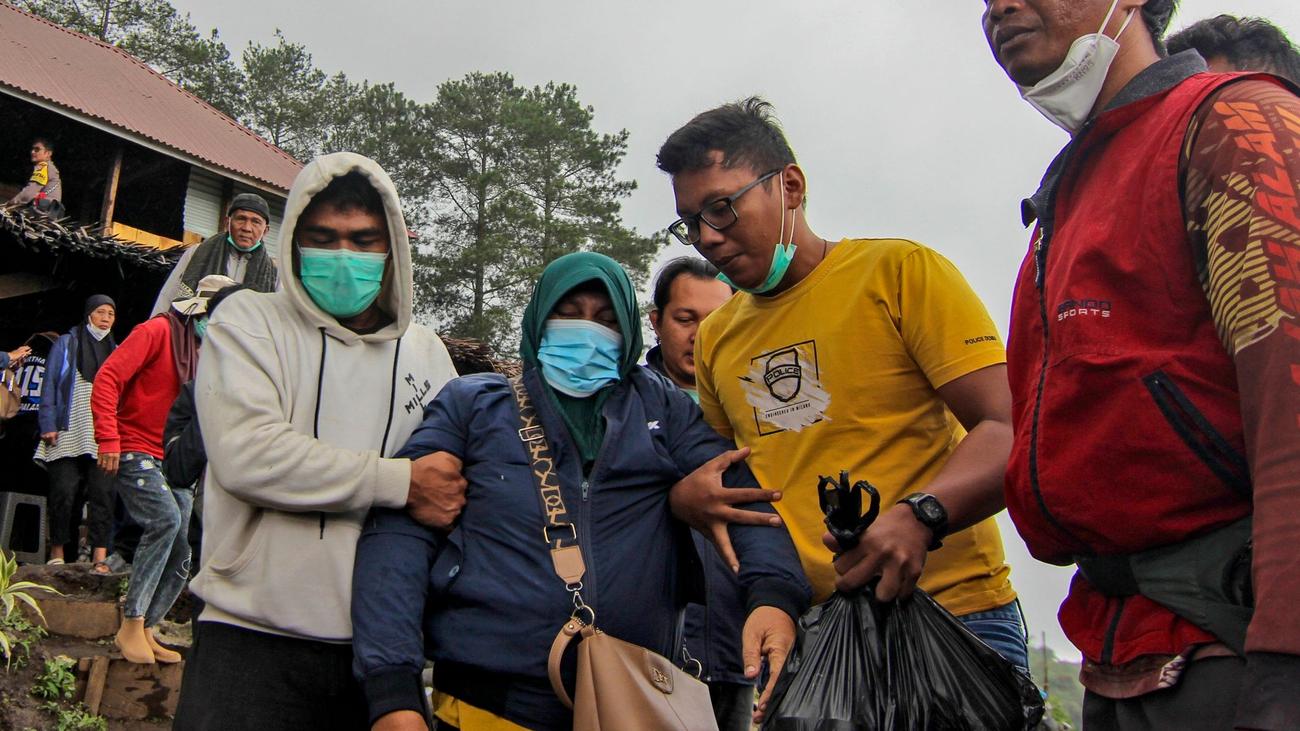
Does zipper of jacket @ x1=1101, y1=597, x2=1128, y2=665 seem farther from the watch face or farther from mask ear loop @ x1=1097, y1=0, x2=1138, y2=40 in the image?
mask ear loop @ x1=1097, y1=0, x2=1138, y2=40

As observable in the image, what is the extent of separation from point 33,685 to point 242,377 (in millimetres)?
4599

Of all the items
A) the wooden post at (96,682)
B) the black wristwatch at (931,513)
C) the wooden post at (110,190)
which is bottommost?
the wooden post at (96,682)

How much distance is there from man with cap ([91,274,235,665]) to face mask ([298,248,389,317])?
337cm

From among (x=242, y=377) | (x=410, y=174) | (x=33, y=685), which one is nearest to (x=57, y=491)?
(x=33, y=685)

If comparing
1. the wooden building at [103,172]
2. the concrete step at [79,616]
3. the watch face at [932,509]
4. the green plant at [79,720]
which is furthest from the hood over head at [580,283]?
the wooden building at [103,172]

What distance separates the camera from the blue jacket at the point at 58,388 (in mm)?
8062

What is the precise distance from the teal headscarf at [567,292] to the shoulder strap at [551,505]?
0.10 meters

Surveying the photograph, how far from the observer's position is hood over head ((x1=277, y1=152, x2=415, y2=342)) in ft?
8.95

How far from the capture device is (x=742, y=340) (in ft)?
9.20

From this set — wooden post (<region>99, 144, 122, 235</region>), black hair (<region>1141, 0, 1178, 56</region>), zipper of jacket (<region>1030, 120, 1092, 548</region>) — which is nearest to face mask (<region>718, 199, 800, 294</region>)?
zipper of jacket (<region>1030, 120, 1092, 548</region>)

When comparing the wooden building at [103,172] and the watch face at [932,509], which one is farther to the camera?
the wooden building at [103,172]

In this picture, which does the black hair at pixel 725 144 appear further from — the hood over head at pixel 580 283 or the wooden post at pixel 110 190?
the wooden post at pixel 110 190

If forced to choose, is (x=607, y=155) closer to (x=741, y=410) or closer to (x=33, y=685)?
(x=33, y=685)

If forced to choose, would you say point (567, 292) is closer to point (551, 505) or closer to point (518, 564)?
point (551, 505)
